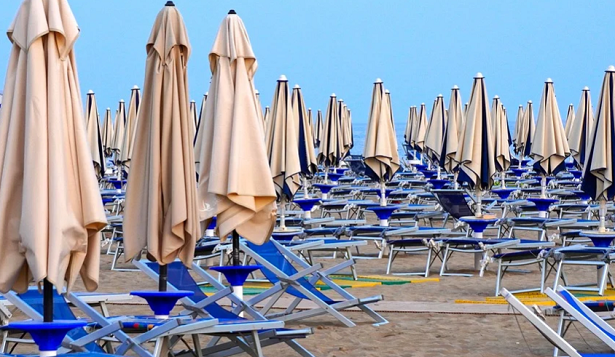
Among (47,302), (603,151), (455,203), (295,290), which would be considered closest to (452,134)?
(455,203)

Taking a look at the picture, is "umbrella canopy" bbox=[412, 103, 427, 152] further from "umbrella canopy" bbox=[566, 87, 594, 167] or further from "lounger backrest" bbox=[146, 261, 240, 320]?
"lounger backrest" bbox=[146, 261, 240, 320]

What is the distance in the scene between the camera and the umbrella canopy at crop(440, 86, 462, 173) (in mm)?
15344

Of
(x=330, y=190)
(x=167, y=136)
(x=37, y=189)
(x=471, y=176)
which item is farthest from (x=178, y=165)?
(x=330, y=190)

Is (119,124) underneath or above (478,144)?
above

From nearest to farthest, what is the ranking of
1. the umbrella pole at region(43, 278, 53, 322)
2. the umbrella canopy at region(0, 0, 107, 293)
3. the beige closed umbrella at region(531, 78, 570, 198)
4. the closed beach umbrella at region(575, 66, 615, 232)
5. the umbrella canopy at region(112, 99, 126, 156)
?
the umbrella canopy at region(0, 0, 107, 293) → the umbrella pole at region(43, 278, 53, 322) → the closed beach umbrella at region(575, 66, 615, 232) → the beige closed umbrella at region(531, 78, 570, 198) → the umbrella canopy at region(112, 99, 126, 156)

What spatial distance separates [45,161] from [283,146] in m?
8.00

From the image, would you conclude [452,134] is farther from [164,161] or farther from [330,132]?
[164,161]

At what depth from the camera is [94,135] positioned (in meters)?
18.4

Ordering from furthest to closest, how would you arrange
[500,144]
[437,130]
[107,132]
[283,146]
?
[107,132], [437,130], [500,144], [283,146]

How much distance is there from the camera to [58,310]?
249 inches

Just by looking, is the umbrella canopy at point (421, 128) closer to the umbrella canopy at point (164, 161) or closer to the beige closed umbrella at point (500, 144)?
the beige closed umbrella at point (500, 144)

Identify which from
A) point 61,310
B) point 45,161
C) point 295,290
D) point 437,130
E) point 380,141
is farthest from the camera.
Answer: point 437,130

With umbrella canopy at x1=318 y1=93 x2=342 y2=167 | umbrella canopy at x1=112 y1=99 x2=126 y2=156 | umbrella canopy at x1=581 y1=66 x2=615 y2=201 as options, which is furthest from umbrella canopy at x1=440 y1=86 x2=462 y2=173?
umbrella canopy at x1=112 y1=99 x2=126 y2=156

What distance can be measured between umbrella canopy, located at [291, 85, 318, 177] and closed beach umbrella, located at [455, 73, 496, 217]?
3.10 meters
